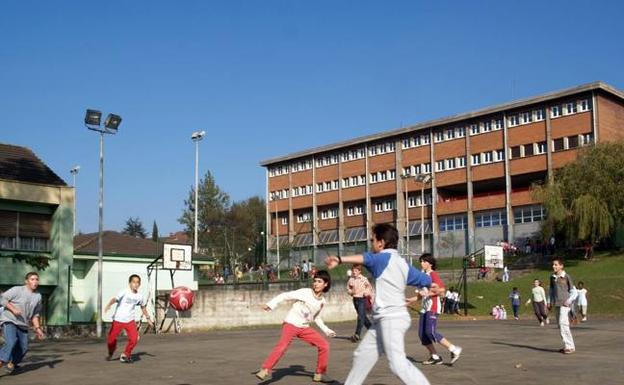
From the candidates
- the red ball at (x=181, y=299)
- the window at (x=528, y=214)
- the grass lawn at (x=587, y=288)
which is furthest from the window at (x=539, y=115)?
the red ball at (x=181, y=299)

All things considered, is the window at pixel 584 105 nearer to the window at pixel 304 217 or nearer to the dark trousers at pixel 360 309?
the window at pixel 304 217

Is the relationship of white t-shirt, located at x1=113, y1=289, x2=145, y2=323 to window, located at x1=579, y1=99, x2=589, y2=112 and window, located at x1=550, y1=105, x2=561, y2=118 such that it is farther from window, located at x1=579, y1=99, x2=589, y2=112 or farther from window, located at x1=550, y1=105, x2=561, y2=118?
window, located at x1=550, y1=105, x2=561, y2=118

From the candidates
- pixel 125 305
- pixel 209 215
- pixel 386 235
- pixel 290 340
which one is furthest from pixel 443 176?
pixel 386 235

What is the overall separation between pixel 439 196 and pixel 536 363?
226ft

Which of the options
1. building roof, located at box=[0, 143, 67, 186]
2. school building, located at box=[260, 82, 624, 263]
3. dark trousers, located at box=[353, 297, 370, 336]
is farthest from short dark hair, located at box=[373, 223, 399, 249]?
school building, located at box=[260, 82, 624, 263]

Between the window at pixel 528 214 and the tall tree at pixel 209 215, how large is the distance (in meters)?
35.5

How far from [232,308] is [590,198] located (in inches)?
1353

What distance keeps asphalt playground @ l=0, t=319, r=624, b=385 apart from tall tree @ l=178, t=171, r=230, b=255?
71817mm

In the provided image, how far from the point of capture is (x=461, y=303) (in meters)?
42.1

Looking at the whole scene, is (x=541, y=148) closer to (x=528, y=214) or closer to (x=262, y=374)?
(x=528, y=214)

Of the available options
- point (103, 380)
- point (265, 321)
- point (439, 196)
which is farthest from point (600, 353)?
point (439, 196)

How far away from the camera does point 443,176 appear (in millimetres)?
80250

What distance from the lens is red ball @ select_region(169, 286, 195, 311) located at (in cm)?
2852

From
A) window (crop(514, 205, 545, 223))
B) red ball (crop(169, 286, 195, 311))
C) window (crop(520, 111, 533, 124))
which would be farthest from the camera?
window (crop(520, 111, 533, 124))
